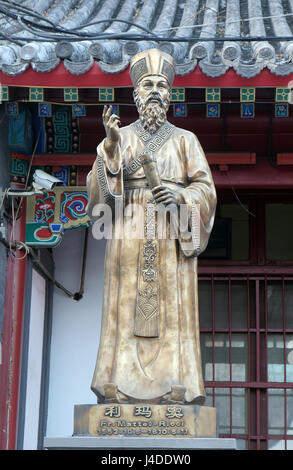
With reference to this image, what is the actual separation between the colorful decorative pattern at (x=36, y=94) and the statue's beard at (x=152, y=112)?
1.80 metres

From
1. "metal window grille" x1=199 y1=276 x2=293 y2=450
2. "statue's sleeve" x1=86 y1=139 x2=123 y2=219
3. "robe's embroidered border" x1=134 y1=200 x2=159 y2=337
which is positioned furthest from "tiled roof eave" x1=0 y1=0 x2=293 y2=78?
"metal window grille" x1=199 y1=276 x2=293 y2=450

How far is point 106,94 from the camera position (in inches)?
330

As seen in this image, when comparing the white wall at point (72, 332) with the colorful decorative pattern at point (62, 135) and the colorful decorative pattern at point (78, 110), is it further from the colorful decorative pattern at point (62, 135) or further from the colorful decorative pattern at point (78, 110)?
the colorful decorative pattern at point (78, 110)

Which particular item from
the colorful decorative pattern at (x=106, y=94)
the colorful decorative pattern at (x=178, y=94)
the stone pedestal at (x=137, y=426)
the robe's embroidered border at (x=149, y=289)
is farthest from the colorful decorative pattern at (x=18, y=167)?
the stone pedestal at (x=137, y=426)

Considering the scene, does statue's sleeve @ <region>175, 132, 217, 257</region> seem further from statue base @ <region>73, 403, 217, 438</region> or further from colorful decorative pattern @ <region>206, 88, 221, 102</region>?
colorful decorative pattern @ <region>206, 88, 221, 102</region>

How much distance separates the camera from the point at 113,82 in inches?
325

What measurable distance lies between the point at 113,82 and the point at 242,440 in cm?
352

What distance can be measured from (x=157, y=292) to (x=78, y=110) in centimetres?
281

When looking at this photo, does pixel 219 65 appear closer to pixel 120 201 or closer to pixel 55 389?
pixel 120 201

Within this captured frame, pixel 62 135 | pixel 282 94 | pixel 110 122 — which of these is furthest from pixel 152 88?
pixel 62 135

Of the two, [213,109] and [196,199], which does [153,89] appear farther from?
[213,109]

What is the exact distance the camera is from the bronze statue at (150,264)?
621 cm

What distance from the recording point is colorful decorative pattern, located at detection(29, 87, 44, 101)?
8.30 metres
